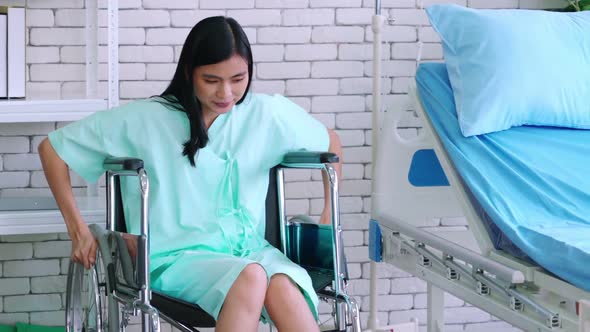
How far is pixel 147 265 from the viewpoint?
2131 mm

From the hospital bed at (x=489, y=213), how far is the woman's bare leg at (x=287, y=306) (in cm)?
42

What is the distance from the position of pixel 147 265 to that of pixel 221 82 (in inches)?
18.4

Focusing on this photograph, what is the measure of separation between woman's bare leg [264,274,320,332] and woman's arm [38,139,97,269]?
0.43 meters

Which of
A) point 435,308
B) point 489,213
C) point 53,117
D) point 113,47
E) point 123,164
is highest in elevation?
point 113,47

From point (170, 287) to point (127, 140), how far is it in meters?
0.38

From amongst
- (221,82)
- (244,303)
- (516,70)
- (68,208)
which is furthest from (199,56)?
(516,70)

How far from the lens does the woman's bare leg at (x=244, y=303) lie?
82.2 inches

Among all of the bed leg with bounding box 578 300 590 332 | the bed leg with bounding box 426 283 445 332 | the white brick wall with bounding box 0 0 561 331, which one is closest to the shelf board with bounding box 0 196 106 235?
the white brick wall with bounding box 0 0 561 331

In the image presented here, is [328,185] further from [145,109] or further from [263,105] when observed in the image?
[145,109]

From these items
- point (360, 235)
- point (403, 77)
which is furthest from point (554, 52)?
point (360, 235)

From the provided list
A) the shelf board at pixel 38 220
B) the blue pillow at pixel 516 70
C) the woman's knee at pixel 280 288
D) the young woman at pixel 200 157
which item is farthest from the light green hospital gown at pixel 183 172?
the blue pillow at pixel 516 70

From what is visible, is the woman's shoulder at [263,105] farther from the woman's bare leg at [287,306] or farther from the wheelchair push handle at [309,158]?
the woman's bare leg at [287,306]

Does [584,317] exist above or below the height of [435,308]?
above

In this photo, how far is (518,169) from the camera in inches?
103
